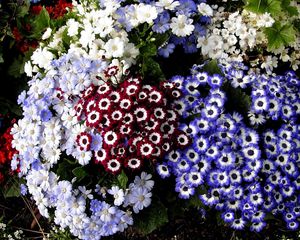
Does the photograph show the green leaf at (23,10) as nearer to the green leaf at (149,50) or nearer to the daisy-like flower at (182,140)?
the green leaf at (149,50)

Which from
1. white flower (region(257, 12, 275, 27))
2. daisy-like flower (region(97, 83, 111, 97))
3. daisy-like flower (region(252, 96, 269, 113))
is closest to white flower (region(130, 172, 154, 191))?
daisy-like flower (region(97, 83, 111, 97))

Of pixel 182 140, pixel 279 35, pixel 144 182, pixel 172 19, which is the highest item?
pixel 172 19

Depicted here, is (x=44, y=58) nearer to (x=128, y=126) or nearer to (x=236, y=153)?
(x=128, y=126)

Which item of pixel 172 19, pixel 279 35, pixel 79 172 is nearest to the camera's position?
pixel 79 172

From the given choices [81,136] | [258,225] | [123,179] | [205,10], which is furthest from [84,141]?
[205,10]

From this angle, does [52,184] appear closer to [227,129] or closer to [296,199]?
[227,129]

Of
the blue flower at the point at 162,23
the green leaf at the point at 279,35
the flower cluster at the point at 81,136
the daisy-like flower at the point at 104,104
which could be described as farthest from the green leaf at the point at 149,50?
the green leaf at the point at 279,35
